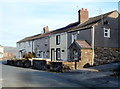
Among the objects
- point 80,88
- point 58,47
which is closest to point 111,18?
point 58,47

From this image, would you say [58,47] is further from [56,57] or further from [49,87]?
[49,87]

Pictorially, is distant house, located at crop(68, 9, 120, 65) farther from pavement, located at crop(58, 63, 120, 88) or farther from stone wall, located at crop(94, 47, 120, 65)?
pavement, located at crop(58, 63, 120, 88)

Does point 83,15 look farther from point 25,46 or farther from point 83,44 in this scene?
point 25,46

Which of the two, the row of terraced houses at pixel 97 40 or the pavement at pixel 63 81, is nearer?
the pavement at pixel 63 81

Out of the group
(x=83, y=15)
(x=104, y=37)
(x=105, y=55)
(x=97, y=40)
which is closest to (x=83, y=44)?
(x=97, y=40)

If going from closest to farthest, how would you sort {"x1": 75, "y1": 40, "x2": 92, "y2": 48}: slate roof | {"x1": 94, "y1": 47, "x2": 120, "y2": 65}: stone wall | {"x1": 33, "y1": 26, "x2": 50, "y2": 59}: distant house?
{"x1": 75, "y1": 40, "x2": 92, "y2": 48}: slate roof, {"x1": 94, "y1": 47, "x2": 120, "y2": 65}: stone wall, {"x1": 33, "y1": 26, "x2": 50, "y2": 59}: distant house

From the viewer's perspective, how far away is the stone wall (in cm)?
2609

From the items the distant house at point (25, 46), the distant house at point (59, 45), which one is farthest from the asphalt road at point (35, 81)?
the distant house at point (25, 46)

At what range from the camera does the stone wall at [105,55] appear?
85.6ft

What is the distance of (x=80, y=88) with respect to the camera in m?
10.4

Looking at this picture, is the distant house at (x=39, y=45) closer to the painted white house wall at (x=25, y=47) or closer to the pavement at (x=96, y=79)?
the painted white house wall at (x=25, y=47)

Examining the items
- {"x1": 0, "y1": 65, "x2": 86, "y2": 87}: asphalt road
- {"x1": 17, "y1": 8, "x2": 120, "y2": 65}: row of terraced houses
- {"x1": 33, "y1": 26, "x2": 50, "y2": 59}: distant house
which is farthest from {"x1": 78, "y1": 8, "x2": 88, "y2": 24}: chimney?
{"x1": 0, "y1": 65, "x2": 86, "y2": 87}: asphalt road

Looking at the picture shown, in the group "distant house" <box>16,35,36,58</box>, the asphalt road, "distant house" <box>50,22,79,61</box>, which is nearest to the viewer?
the asphalt road

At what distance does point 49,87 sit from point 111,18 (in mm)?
20081
